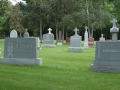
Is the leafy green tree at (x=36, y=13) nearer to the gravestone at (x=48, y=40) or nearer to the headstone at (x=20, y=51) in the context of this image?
the gravestone at (x=48, y=40)

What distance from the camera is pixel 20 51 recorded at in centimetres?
1106

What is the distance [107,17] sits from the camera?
39.1 m

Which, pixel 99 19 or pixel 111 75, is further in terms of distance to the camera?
pixel 99 19

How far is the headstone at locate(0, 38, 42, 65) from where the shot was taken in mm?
10844

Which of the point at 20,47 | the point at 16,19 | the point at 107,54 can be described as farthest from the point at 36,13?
the point at 107,54

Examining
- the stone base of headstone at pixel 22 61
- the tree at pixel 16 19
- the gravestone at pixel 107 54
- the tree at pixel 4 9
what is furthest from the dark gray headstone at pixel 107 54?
the tree at pixel 16 19

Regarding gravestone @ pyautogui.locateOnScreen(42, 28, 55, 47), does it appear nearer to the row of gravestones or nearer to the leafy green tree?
the leafy green tree

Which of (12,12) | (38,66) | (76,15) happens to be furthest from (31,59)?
(12,12)

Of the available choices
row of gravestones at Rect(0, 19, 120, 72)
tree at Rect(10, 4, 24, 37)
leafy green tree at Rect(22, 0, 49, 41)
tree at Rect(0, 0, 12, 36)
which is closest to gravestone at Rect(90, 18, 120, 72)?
row of gravestones at Rect(0, 19, 120, 72)

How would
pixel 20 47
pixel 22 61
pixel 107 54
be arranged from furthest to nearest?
pixel 20 47 < pixel 22 61 < pixel 107 54

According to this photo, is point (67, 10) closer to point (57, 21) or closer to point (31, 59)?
point (57, 21)

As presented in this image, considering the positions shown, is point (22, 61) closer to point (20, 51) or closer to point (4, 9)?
point (20, 51)

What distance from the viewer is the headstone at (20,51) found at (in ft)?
35.6

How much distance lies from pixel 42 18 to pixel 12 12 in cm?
1309
